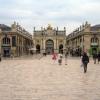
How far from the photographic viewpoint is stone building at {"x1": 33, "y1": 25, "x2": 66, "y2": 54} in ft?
467

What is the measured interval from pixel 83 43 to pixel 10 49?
1881 cm

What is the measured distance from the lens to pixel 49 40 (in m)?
145

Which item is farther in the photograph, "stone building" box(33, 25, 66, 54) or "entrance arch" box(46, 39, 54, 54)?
"entrance arch" box(46, 39, 54, 54)

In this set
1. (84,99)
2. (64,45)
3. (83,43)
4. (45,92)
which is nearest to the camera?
(84,99)

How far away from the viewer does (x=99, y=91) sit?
48.9ft

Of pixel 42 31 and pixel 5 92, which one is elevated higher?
pixel 42 31

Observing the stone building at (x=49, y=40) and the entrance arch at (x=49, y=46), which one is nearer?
the stone building at (x=49, y=40)

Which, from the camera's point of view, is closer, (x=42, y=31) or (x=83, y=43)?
(x=83, y=43)

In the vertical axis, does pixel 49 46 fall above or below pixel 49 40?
below

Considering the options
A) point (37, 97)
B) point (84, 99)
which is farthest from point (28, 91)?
point (84, 99)

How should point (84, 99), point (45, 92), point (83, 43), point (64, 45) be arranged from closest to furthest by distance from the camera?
point (84, 99)
point (45, 92)
point (83, 43)
point (64, 45)

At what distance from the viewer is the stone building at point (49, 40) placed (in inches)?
5600

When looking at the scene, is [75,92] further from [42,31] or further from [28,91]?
[42,31]

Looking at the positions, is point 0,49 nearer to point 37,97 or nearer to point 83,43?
point 83,43
